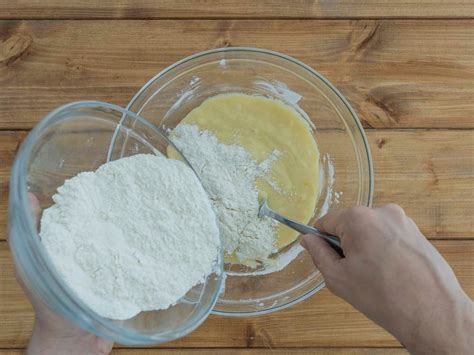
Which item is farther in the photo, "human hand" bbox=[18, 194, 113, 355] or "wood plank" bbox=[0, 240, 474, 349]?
"wood plank" bbox=[0, 240, 474, 349]

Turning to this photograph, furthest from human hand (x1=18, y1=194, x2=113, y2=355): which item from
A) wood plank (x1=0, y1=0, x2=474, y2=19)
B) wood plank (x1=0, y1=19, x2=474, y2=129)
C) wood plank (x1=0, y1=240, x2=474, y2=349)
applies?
wood plank (x1=0, y1=0, x2=474, y2=19)

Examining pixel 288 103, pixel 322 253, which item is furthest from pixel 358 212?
pixel 288 103

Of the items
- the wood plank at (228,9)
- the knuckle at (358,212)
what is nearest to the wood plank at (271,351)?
the knuckle at (358,212)

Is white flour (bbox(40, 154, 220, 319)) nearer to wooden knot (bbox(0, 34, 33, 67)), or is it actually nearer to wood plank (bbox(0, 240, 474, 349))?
wood plank (bbox(0, 240, 474, 349))

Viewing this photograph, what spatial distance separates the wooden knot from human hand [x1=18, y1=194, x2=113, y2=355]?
59 cm

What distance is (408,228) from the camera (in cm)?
89

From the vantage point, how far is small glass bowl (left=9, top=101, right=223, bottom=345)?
0.77m

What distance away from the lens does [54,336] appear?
1124 millimetres

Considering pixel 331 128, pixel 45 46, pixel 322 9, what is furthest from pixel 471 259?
pixel 45 46

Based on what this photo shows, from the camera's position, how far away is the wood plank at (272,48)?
1271mm

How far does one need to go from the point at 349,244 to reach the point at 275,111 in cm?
45

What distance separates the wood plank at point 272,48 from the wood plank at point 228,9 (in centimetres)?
2

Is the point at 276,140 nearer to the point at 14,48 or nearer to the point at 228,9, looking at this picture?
the point at 228,9

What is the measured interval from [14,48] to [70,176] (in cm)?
51
